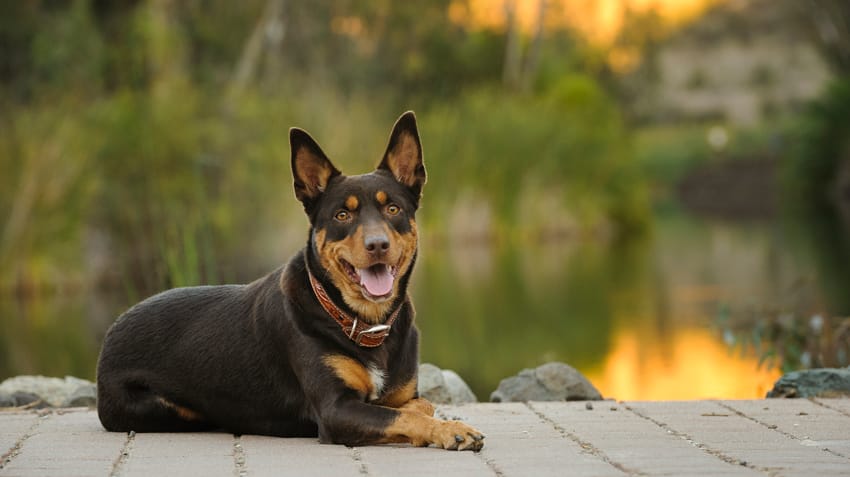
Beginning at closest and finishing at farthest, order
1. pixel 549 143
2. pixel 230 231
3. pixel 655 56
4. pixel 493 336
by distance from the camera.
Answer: pixel 493 336 < pixel 230 231 < pixel 549 143 < pixel 655 56

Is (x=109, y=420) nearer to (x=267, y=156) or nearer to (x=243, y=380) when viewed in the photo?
(x=243, y=380)

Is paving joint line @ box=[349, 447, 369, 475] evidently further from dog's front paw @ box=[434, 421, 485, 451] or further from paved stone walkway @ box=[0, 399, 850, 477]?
dog's front paw @ box=[434, 421, 485, 451]

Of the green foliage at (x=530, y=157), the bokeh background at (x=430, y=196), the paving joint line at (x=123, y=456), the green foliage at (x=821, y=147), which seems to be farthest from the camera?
the green foliage at (x=821, y=147)

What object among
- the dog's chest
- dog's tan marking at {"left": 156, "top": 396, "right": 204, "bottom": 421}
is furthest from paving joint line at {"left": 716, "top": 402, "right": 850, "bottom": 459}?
dog's tan marking at {"left": 156, "top": 396, "right": 204, "bottom": 421}

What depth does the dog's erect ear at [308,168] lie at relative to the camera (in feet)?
18.1

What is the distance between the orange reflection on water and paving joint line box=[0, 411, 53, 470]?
15.6 ft

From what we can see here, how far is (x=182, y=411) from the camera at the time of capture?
5688mm

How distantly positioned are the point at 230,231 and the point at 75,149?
2.59 metres

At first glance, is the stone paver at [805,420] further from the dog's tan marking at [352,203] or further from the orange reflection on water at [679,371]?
the orange reflection on water at [679,371]

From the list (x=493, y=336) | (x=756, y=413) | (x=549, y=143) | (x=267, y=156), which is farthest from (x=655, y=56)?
(x=756, y=413)

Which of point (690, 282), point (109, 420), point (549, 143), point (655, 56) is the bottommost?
point (109, 420)

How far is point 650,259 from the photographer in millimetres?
23469

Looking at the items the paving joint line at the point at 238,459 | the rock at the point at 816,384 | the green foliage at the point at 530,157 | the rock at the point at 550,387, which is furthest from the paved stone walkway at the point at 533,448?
the green foliage at the point at 530,157

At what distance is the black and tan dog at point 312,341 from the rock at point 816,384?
2.35 metres
